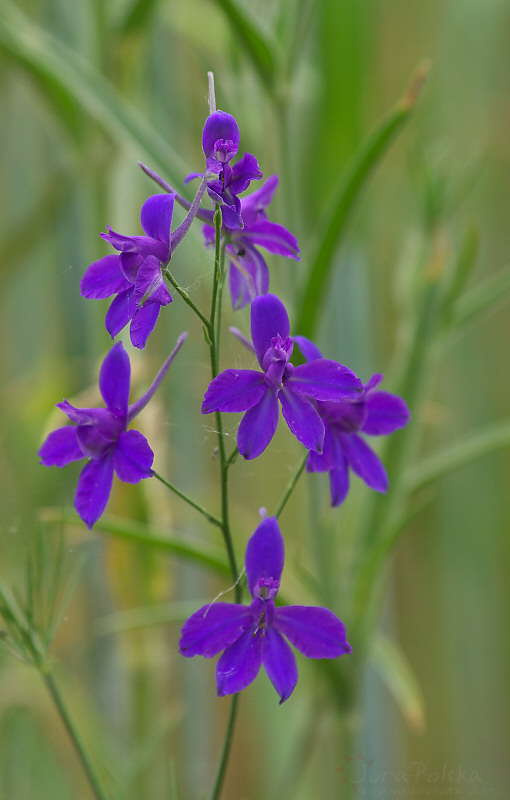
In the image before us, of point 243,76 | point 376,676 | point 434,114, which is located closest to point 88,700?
point 376,676

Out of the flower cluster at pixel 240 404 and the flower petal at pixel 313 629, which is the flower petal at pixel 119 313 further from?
the flower petal at pixel 313 629

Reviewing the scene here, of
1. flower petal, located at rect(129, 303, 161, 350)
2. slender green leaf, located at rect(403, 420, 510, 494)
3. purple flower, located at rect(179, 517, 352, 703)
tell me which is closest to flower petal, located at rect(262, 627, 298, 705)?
purple flower, located at rect(179, 517, 352, 703)

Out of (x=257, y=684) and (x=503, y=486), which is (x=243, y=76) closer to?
(x=257, y=684)

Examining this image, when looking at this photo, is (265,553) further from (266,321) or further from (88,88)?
(88,88)

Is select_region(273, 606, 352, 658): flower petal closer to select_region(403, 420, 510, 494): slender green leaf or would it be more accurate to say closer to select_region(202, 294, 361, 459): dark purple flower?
select_region(202, 294, 361, 459): dark purple flower

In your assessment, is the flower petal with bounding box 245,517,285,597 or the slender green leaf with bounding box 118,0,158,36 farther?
the slender green leaf with bounding box 118,0,158,36

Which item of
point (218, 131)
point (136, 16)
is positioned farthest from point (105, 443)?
point (136, 16)
